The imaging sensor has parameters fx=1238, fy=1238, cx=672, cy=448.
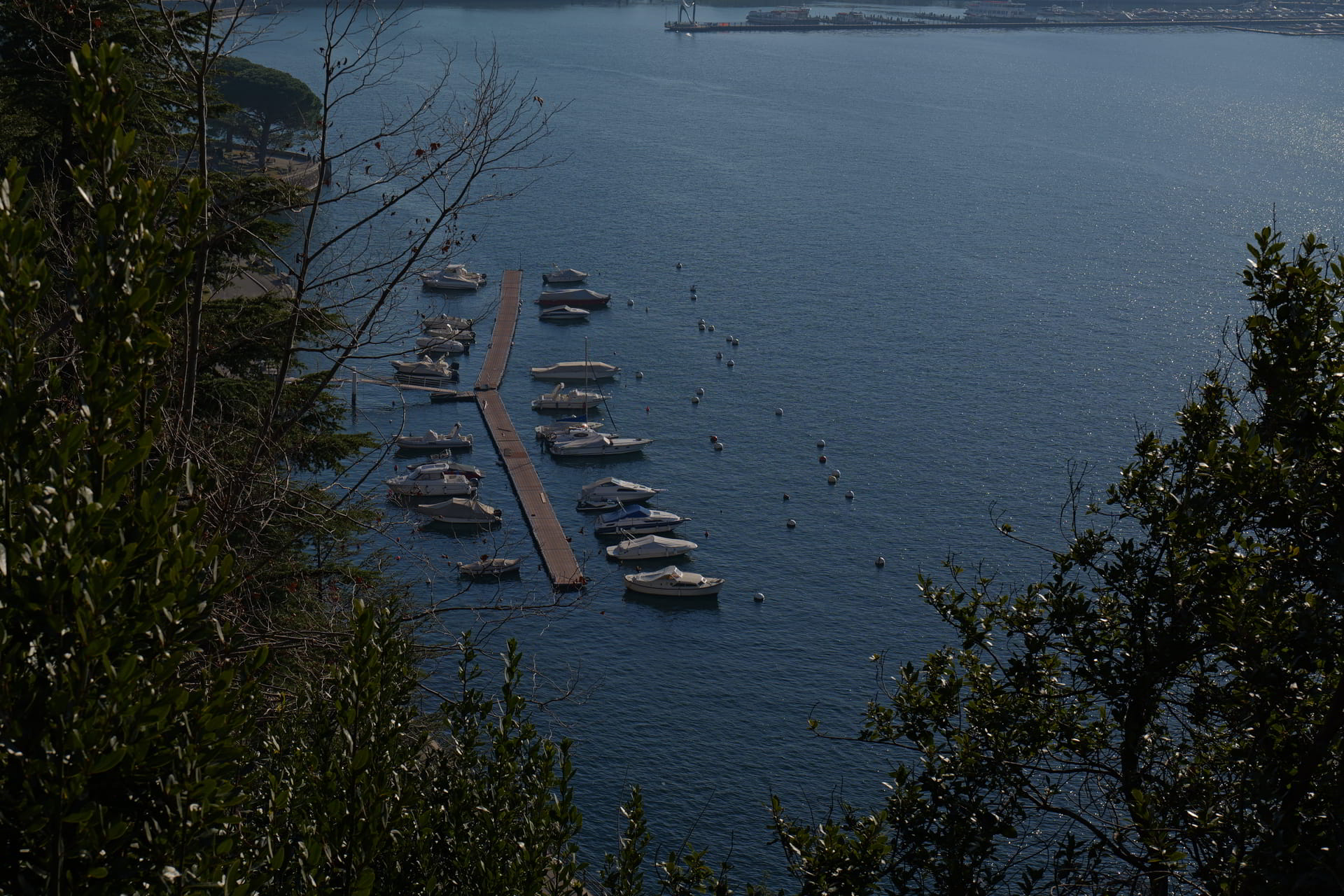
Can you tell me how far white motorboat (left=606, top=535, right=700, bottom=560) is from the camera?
37.8m

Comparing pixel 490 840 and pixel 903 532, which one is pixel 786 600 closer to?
pixel 903 532

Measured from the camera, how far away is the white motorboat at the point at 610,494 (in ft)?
135

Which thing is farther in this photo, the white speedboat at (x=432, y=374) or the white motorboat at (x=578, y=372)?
the white motorboat at (x=578, y=372)

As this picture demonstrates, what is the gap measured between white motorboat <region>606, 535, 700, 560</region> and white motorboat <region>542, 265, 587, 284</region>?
27.0 metres

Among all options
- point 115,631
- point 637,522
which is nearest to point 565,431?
point 637,522

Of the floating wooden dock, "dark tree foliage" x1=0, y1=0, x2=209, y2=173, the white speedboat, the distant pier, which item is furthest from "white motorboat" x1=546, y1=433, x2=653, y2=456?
the distant pier

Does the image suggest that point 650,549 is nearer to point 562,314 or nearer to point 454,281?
point 562,314

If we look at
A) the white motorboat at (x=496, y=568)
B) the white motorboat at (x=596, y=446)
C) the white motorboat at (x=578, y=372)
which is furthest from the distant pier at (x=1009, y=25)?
the white motorboat at (x=496, y=568)

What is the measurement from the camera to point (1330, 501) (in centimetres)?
775

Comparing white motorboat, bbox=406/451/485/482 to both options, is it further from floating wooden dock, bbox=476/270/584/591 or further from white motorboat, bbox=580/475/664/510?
white motorboat, bbox=580/475/664/510

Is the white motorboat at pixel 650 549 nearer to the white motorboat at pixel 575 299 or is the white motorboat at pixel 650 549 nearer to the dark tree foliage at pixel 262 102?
the white motorboat at pixel 575 299

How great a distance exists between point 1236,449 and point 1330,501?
3.42ft

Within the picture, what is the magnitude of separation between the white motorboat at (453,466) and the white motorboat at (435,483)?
0.20 m

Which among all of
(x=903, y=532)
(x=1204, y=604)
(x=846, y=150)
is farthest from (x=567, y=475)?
(x=846, y=150)
